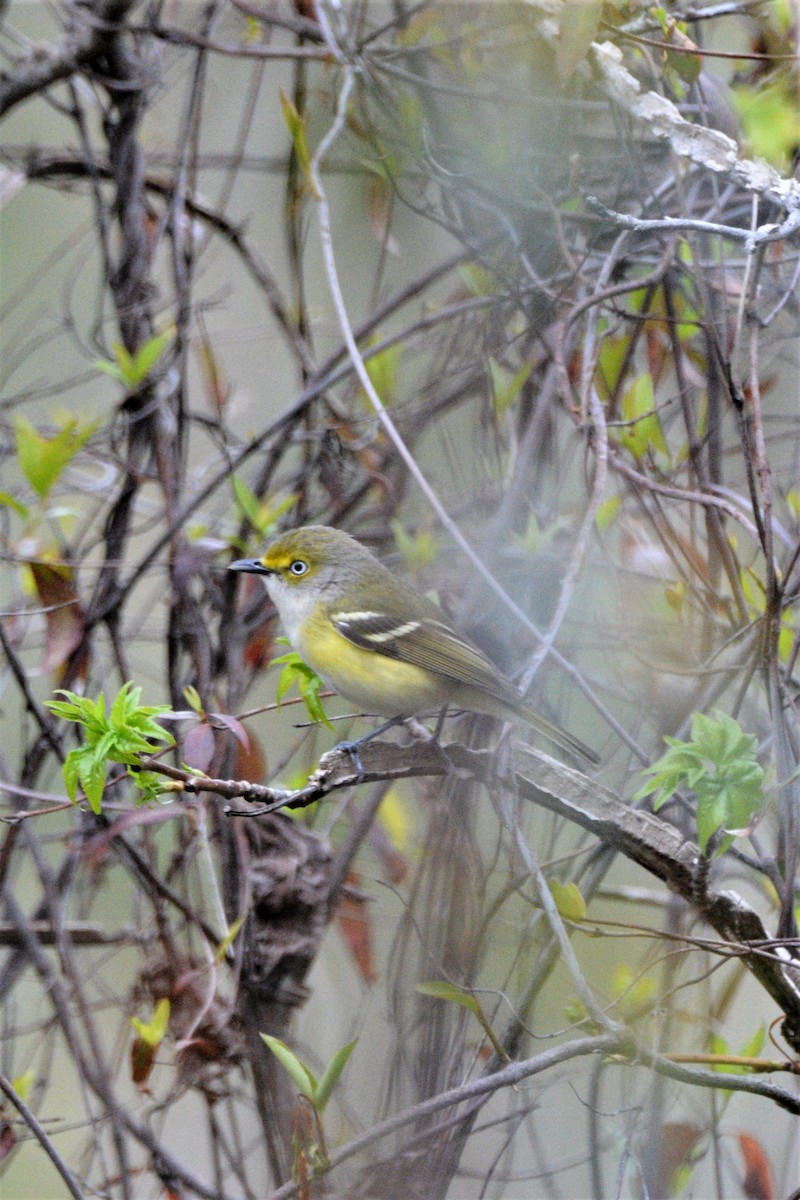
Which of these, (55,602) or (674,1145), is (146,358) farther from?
(674,1145)

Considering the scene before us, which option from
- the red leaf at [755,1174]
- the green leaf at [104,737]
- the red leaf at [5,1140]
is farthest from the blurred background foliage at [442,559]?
the green leaf at [104,737]

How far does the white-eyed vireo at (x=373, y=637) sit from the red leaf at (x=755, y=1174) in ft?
2.53

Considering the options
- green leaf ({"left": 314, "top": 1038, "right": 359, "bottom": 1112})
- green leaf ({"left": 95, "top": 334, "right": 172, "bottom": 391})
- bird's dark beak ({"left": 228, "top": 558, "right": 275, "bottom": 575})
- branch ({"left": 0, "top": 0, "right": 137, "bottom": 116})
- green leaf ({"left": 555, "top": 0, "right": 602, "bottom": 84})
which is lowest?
green leaf ({"left": 314, "top": 1038, "right": 359, "bottom": 1112})

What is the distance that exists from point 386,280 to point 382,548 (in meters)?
1.02

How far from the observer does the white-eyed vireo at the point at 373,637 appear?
2.17m

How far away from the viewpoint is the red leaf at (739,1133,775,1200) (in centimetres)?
203

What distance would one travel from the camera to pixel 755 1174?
2.04 m

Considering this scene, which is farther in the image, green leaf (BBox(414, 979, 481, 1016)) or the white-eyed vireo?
the white-eyed vireo

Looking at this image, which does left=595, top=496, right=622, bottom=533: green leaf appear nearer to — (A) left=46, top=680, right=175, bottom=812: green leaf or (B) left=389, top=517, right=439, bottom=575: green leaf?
(B) left=389, top=517, right=439, bottom=575: green leaf

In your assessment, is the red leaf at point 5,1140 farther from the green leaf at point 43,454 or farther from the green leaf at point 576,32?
the green leaf at point 576,32

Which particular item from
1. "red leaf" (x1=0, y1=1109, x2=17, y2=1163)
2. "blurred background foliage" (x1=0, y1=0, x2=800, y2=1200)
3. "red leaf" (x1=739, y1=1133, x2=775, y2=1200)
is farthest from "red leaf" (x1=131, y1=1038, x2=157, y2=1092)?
"red leaf" (x1=739, y1=1133, x2=775, y2=1200)

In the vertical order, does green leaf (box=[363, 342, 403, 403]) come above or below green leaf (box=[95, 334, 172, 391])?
above

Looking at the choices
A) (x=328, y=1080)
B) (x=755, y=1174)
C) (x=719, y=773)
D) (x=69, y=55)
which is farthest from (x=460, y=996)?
(x=69, y=55)

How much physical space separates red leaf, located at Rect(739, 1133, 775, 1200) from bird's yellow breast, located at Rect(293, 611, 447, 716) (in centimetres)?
99
